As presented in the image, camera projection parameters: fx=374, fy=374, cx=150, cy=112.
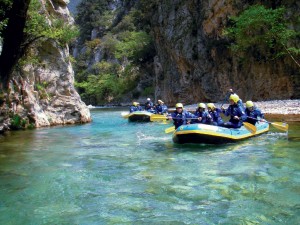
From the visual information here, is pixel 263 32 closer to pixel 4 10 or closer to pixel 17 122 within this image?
pixel 17 122

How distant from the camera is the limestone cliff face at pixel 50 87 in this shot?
15.2 meters

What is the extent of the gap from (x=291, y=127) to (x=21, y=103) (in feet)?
33.4

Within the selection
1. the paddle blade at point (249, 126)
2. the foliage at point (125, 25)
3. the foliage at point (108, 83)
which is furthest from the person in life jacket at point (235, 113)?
the foliage at point (125, 25)

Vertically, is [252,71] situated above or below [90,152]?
above

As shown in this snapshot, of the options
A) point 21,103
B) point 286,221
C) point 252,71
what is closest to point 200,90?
point 252,71

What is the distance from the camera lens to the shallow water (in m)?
4.76

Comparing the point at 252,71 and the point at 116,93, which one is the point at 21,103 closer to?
the point at 252,71

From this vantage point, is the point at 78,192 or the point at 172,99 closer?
the point at 78,192

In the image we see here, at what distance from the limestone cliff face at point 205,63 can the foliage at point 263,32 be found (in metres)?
0.97

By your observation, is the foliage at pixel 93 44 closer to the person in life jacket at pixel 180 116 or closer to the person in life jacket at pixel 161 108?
the person in life jacket at pixel 161 108

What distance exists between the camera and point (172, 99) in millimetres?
35906

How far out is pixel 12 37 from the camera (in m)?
11.9

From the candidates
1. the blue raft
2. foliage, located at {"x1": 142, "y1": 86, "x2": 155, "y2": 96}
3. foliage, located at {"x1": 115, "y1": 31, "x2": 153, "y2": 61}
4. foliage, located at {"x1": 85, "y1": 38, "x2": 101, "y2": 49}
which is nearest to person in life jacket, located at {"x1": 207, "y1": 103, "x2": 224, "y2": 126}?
the blue raft

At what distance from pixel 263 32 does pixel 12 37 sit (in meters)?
18.2
